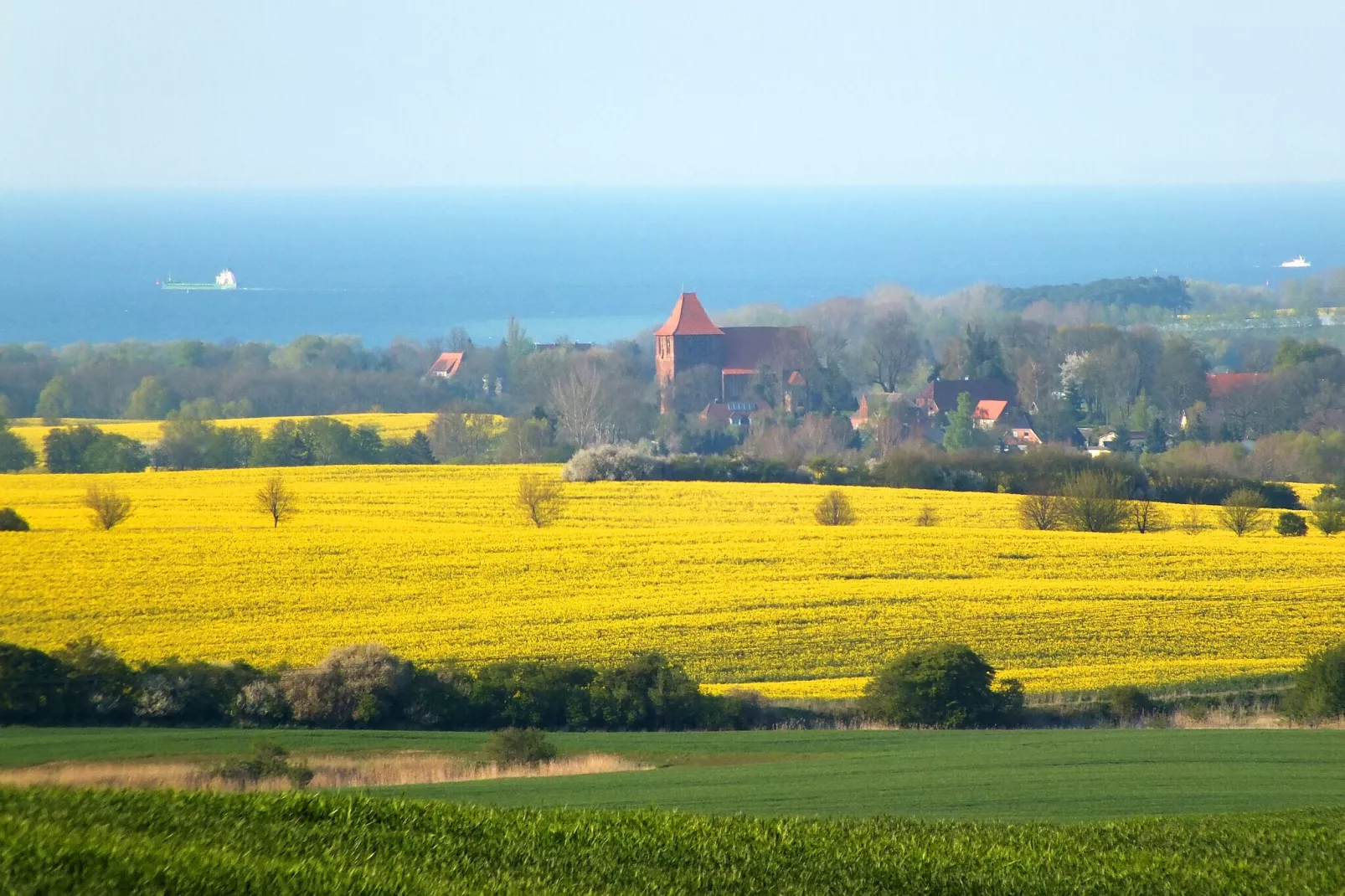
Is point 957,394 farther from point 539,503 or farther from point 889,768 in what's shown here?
point 889,768

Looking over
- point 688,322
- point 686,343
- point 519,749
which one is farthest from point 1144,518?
point 688,322

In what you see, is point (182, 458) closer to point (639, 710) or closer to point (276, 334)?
point (639, 710)

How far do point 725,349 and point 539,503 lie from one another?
6035cm

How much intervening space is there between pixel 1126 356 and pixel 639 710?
222 ft

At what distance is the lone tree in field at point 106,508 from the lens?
32719 mm

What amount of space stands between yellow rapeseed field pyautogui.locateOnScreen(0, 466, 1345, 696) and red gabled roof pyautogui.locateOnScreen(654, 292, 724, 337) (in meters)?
59.1

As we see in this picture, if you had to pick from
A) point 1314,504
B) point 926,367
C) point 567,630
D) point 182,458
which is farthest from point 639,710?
point 926,367

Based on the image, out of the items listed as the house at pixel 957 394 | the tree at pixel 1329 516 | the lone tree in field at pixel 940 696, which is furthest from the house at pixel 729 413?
the lone tree in field at pixel 940 696

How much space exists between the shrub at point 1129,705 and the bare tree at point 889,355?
71.6 meters

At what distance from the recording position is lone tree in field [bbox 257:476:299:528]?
3447 centimetres

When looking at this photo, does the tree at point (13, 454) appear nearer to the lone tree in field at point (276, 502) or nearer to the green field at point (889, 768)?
the lone tree in field at point (276, 502)

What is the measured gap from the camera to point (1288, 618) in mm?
25266

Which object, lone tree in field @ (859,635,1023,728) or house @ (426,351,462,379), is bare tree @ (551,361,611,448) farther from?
lone tree in field @ (859,635,1023,728)

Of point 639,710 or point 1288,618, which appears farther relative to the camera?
point 1288,618
